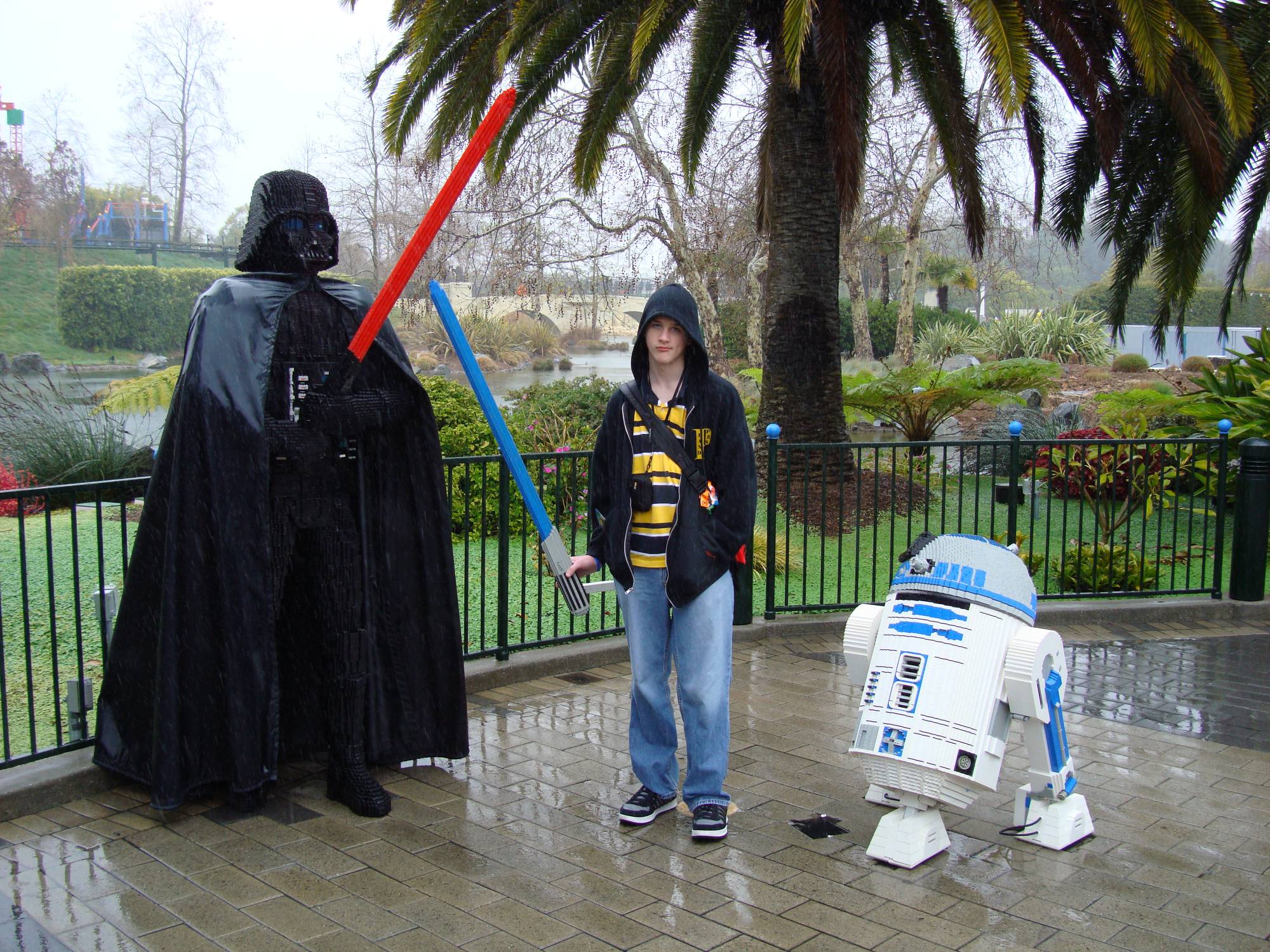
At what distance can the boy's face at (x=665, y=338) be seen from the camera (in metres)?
3.98

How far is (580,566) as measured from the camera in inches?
162

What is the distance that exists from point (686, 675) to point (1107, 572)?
573cm

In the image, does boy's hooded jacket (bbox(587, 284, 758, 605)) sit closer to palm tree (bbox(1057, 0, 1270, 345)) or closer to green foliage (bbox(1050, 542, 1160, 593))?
green foliage (bbox(1050, 542, 1160, 593))

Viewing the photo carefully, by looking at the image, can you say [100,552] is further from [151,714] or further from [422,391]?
[422,391]

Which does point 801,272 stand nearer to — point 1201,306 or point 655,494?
point 655,494

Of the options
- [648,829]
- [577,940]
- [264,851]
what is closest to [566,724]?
[648,829]

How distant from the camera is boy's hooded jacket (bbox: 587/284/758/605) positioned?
393cm

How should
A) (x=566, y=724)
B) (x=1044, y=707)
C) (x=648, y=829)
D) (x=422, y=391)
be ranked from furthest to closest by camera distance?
1. (x=566, y=724)
2. (x=422, y=391)
3. (x=648, y=829)
4. (x=1044, y=707)

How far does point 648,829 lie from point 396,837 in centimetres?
93

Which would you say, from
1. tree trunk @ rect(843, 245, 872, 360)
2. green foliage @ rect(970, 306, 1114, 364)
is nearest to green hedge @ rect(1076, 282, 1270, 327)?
green foliage @ rect(970, 306, 1114, 364)

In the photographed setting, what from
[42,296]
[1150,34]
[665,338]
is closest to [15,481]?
[42,296]

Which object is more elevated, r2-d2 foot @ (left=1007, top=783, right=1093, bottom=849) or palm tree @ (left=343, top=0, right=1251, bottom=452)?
palm tree @ (left=343, top=0, right=1251, bottom=452)

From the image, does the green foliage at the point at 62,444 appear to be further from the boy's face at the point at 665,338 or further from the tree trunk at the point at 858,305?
the tree trunk at the point at 858,305

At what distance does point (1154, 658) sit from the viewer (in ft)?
22.7
